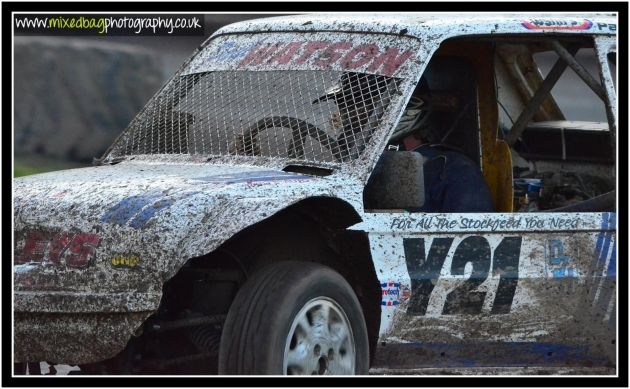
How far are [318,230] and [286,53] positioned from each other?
1.18 m

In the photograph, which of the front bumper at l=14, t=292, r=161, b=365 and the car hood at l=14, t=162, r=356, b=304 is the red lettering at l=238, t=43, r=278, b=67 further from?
the front bumper at l=14, t=292, r=161, b=365

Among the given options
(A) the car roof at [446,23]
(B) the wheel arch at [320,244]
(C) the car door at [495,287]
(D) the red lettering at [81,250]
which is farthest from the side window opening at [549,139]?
(D) the red lettering at [81,250]

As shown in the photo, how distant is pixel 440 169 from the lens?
6883 mm

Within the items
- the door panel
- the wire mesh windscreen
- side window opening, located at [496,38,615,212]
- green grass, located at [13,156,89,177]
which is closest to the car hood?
the wire mesh windscreen

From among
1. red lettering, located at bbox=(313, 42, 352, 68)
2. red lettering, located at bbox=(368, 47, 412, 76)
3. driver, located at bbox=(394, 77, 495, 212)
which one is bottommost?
driver, located at bbox=(394, 77, 495, 212)

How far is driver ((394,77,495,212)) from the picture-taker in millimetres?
6762

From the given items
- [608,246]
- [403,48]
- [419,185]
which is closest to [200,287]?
[419,185]

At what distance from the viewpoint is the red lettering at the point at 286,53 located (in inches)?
271

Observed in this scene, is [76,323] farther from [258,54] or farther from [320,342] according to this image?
[258,54]

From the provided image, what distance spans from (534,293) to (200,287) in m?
1.56

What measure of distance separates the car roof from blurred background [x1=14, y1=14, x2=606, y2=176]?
810cm

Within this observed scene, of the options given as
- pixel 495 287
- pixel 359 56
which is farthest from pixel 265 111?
pixel 495 287

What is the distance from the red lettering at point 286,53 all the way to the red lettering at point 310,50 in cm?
6

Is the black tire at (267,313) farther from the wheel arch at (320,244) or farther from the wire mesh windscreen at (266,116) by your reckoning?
the wire mesh windscreen at (266,116)
